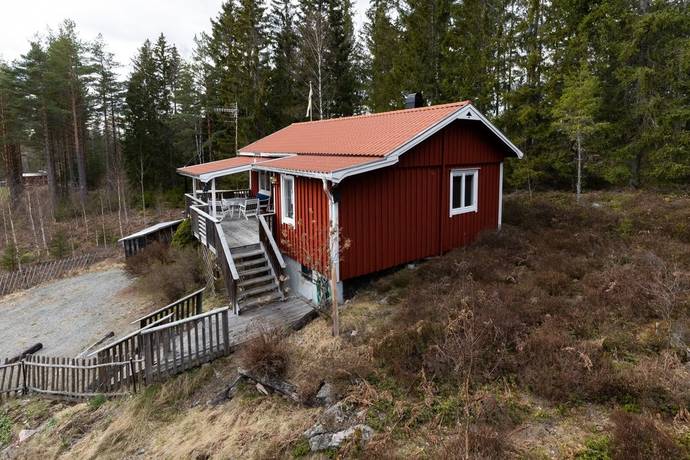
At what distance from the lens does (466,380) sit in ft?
16.0

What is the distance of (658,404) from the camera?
4.37 meters

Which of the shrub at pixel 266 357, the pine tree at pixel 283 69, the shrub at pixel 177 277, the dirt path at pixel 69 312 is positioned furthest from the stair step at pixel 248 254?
the pine tree at pixel 283 69

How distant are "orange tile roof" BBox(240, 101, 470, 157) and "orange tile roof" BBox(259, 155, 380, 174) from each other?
28 centimetres

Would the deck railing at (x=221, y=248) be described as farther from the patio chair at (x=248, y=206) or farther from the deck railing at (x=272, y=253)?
the patio chair at (x=248, y=206)

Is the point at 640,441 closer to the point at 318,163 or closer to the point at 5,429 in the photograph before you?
the point at 318,163

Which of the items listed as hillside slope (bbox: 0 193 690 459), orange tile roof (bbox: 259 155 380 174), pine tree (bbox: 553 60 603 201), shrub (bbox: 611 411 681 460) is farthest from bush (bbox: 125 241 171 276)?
pine tree (bbox: 553 60 603 201)

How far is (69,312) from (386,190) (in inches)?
462

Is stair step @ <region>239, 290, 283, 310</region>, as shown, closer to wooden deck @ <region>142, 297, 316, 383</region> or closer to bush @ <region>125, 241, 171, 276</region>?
wooden deck @ <region>142, 297, 316, 383</region>

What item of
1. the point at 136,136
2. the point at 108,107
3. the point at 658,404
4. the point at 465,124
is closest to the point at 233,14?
the point at 136,136

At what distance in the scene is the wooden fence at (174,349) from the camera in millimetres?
6938

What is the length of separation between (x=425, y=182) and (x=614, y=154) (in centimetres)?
1269

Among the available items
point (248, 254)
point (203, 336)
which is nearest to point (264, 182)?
point (248, 254)

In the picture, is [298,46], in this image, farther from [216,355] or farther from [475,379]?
[475,379]

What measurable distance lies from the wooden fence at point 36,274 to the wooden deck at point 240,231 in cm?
1008
